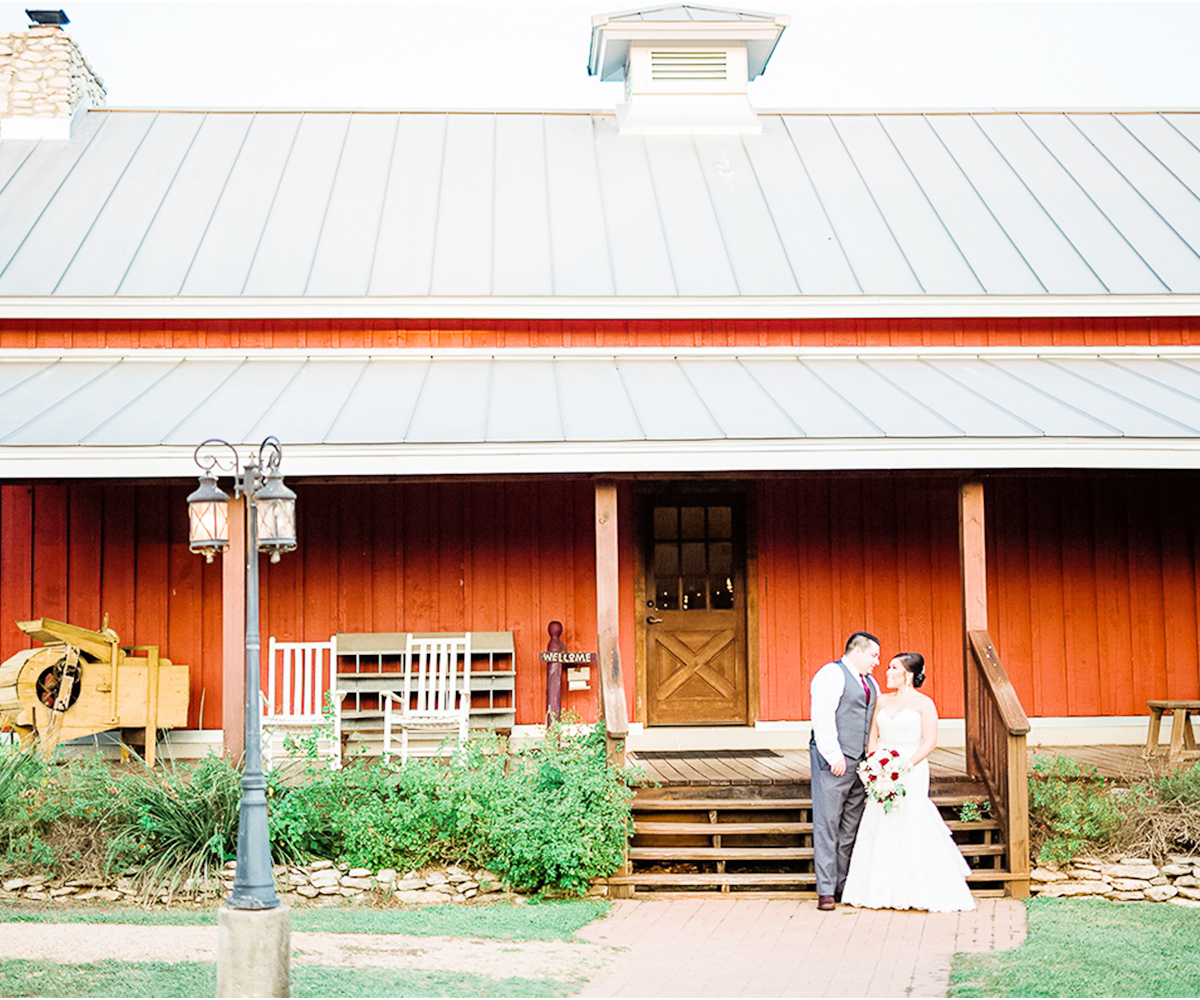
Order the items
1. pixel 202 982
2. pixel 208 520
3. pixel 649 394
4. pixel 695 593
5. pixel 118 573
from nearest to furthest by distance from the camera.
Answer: pixel 202 982 < pixel 208 520 < pixel 649 394 < pixel 118 573 < pixel 695 593

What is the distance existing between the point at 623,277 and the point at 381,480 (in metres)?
3.27

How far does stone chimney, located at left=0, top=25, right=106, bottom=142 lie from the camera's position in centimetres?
1287

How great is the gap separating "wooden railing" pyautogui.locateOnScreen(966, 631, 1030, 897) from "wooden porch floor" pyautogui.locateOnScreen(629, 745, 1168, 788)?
365mm

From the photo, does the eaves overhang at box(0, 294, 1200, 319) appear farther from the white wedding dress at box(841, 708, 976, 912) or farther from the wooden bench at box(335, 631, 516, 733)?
the white wedding dress at box(841, 708, 976, 912)

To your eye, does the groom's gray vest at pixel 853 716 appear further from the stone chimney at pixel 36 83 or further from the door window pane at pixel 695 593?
the stone chimney at pixel 36 83

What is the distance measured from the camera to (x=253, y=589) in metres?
5.93

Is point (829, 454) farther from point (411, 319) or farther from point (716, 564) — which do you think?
point (411, 319)

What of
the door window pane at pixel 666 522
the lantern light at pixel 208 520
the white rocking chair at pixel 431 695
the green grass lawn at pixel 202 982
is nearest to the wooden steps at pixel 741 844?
the white rocking chair at pixel 431 695

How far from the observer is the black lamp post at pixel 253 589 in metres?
5.64

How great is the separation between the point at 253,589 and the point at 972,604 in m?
5.05

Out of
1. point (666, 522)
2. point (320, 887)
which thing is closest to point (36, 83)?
point (666, 522)

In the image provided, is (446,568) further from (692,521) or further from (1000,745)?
(1000,745)

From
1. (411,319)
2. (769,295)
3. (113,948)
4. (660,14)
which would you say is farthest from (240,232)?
(113,948)

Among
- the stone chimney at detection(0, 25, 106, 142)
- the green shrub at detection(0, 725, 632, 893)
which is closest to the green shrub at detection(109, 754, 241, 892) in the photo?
the green shrub at detection(0, 725, 632, 893)
